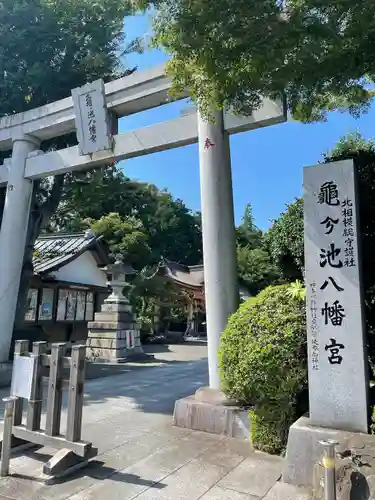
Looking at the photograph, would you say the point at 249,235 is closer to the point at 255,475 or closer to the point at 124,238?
the point at 124,238

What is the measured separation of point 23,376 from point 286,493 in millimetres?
2882

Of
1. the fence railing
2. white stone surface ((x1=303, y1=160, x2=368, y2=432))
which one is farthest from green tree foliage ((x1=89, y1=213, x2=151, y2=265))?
white stone surface ((x1=303, y1=160, x2=368, y2=432))

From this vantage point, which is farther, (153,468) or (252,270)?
(252,270)

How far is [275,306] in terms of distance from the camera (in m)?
4.50

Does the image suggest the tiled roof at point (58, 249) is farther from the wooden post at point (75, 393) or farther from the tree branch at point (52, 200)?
the wooden post at point (75, 393)

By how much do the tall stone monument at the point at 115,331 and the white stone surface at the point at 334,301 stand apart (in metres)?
10.2

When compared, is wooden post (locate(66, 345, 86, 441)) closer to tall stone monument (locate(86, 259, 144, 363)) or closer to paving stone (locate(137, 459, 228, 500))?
paving stone (locate(137, 459, 228, 500))

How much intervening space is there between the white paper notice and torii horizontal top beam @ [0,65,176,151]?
16.8 feet

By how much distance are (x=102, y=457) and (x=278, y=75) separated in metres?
4.50

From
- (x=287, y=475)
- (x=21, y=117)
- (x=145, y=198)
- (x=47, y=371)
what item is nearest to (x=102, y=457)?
(x=47, y=371)

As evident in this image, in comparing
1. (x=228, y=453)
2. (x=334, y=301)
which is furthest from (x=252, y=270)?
(x=334, y=301)

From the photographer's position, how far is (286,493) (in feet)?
11.2

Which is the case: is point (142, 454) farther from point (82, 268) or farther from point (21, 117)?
point (82, 268)

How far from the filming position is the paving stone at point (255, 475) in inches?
139
